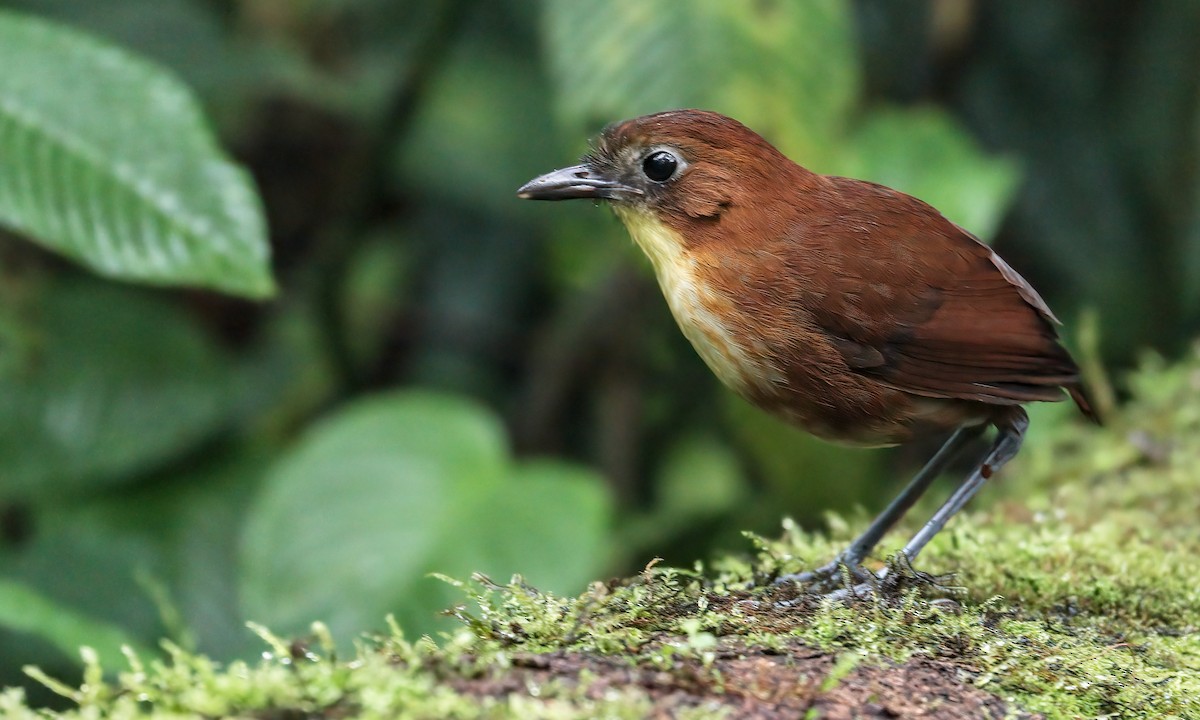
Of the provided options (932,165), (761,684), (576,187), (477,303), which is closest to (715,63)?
(932,165)

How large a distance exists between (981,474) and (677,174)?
3.02 ft

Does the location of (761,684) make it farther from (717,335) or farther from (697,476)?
(697,476)

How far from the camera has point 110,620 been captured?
4.32 metres

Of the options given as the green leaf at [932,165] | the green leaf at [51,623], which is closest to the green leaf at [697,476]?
the green leaf at [932,165]

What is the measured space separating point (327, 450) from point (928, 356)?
2440 millimetres

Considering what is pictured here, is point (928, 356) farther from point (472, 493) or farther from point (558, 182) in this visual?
point (472, 493)

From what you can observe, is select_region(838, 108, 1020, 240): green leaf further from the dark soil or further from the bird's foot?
the dark soil

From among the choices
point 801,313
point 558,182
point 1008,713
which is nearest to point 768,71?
point 558,182

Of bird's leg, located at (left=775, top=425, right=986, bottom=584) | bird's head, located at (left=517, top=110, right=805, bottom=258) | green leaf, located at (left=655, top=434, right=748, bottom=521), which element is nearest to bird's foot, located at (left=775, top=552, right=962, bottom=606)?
bird's leg, located at (left=775, top=425, right=986, bottom=584)

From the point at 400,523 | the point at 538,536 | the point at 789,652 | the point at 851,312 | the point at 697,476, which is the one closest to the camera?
the point at 789,652

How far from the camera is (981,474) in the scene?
2.52 meters

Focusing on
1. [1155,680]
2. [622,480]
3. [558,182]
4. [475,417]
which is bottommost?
[1155,680]

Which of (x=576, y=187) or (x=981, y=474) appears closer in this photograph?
(x=981, y=474)

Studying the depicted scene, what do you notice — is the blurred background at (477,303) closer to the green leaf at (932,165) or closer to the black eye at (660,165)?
the green leaf at (932,165)
